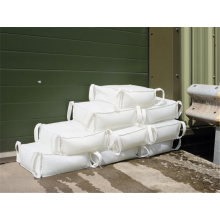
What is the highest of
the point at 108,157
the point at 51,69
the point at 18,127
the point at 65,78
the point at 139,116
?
the point at 51,69

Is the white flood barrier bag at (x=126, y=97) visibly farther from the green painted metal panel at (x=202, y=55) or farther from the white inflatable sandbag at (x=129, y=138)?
the green painted metal panel at (x=202, y=55)

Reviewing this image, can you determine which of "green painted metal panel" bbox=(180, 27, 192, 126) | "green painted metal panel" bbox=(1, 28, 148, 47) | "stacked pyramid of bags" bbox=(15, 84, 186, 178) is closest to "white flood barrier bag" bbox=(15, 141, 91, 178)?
"stacked pyramid of bags" bbox=(15, 84, 186, 178)

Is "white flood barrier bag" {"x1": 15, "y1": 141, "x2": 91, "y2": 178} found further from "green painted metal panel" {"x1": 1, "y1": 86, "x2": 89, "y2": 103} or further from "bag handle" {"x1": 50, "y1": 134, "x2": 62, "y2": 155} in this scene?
"green painted metal panel" {"x1": 1, "y1": 86, "x2": 89, "y2": 103}

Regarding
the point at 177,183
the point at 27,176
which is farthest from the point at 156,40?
the point at 27,176

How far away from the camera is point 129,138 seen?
3205 millimetres

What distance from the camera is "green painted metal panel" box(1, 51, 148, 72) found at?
336 centimetres

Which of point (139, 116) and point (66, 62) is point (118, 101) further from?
point (66, 62)

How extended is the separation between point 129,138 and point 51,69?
137 cm

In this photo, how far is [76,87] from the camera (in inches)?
149

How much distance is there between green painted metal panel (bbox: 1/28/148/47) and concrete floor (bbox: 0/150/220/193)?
1625mm

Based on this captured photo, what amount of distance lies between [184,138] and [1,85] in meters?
2.71

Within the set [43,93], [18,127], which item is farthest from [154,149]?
[18,127]

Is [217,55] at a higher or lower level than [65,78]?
higher

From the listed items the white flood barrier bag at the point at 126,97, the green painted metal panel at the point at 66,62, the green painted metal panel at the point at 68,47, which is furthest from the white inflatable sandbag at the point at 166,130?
the green painted metal panel at the point at 68,47
